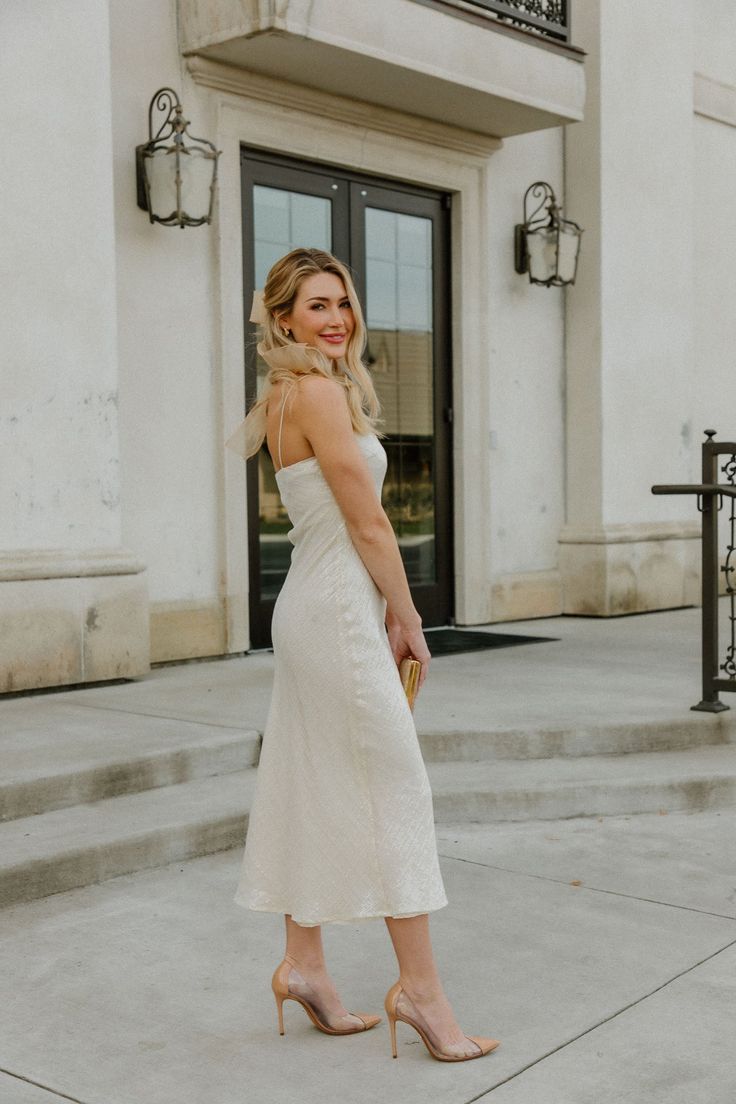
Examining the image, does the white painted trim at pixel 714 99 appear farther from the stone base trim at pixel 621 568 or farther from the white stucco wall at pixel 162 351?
the white stucco wall at pixel 162 351

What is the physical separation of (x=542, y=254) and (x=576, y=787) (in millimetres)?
5580

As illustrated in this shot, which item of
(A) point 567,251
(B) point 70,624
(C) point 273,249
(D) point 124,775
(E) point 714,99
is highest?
(E) point 714,99

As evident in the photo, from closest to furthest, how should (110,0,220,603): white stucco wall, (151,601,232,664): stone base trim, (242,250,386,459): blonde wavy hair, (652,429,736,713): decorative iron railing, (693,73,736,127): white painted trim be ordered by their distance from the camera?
(242,250,386,459): blonde wavy hair, (652,429,736,713): decorative iron railing, (110,0,220,603): white stucco wall, (151,601,232,664): stone base trim, (693,73,736,127): white painted trim

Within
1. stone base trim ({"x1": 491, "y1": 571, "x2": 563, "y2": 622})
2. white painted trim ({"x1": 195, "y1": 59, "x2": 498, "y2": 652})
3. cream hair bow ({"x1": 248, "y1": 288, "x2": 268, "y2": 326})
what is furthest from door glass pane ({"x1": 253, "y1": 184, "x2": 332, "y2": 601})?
cream hair bow ({"x1": 248, "y1": 288, "x2": 268, "y2": 326})

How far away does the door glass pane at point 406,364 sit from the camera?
899cm

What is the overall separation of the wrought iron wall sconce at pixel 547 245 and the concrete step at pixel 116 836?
5864mm

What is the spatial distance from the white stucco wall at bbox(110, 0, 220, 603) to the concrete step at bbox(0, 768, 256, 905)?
113 inches

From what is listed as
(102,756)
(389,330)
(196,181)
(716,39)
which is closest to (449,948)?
(102,756)

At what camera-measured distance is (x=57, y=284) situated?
6500 millimetres

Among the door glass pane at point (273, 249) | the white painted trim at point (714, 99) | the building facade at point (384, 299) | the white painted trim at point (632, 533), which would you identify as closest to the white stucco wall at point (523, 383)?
the building facade at point (384, 299)

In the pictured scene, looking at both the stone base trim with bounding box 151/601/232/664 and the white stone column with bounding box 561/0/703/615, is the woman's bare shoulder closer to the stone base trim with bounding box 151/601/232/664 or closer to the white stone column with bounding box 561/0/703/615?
the stone base trim with bounding box 151/601/232/664

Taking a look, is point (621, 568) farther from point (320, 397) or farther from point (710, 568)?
point (320, 397)

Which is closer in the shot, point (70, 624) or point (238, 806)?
point (238, 806)

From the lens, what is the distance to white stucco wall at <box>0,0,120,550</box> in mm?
6320
